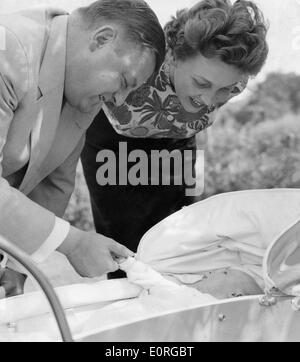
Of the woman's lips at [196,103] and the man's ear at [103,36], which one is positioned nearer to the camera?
the man's ear at [103,36]

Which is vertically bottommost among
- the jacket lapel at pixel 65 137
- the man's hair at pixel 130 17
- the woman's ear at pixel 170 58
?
the jacket lapel at pixel 65 137

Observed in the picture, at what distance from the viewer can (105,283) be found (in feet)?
4.84

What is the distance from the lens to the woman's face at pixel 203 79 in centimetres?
157

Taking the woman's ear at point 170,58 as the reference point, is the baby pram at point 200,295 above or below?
below

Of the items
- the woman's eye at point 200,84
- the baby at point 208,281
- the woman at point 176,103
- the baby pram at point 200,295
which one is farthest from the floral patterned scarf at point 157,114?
the baby at point 208,281

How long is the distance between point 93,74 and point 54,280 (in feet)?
2.16

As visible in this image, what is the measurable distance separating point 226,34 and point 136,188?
1.92 feet

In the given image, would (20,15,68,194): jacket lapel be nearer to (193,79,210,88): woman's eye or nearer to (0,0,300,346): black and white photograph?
(0,0,300,346): black and white photograph

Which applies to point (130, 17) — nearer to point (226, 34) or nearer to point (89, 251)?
point (226, 34)

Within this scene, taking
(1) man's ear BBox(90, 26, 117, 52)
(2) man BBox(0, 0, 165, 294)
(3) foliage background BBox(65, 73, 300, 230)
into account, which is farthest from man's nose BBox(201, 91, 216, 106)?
(3) foliage background BBox(65, 73, 300, 230)

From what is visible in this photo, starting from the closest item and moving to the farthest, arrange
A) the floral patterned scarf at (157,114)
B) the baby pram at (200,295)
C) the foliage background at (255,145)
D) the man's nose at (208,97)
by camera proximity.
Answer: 1. the baby pram at (200,295)
2. the man's nose at (208,97)
3. the floral patterned scarf at (157,114)
4. the foliage background at (255,145)

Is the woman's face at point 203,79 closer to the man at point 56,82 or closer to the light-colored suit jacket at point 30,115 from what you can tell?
the man at point 56,82

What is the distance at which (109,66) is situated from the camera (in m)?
1.44
